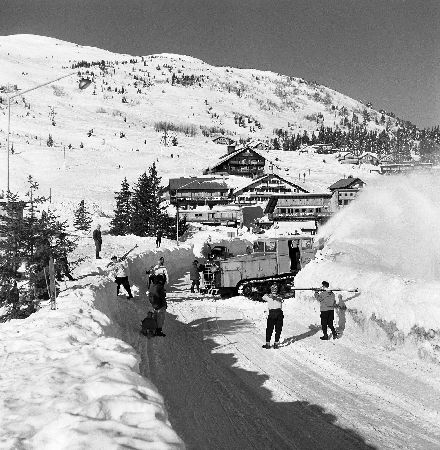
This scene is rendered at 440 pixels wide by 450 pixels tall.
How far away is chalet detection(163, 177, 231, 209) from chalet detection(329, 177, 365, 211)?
19.8 m

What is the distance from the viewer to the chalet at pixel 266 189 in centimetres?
9681

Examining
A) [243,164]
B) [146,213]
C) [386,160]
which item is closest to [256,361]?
[146,213]

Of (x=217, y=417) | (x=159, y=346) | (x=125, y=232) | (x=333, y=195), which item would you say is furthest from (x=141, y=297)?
(x=333, y=195)

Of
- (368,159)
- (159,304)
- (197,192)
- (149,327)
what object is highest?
(368,159)

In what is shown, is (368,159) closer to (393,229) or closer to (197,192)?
(197,192)

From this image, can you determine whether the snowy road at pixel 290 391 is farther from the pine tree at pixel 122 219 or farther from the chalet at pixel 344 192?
the chalet at pixel 344 192

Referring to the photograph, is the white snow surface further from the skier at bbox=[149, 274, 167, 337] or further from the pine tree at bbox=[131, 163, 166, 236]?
the pine tree at bbox=[131, 163, 166, 236]

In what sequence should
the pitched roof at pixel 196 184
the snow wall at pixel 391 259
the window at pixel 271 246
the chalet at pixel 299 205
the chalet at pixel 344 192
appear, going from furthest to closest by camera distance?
the pitched roof at pixel 196 184
the chalet at pixel 344 192
the chalet at pixel 299 205
the window at pixel 271 246
the snow wall at pixel 391 259

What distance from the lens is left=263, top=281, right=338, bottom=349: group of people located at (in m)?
13.2

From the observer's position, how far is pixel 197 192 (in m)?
101

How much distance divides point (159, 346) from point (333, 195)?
278ft

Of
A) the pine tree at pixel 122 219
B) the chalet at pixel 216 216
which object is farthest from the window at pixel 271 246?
the chalet at pixel 216 216

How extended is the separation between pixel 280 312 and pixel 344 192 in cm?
9022

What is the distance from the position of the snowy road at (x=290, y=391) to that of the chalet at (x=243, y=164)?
120055 millimetres
